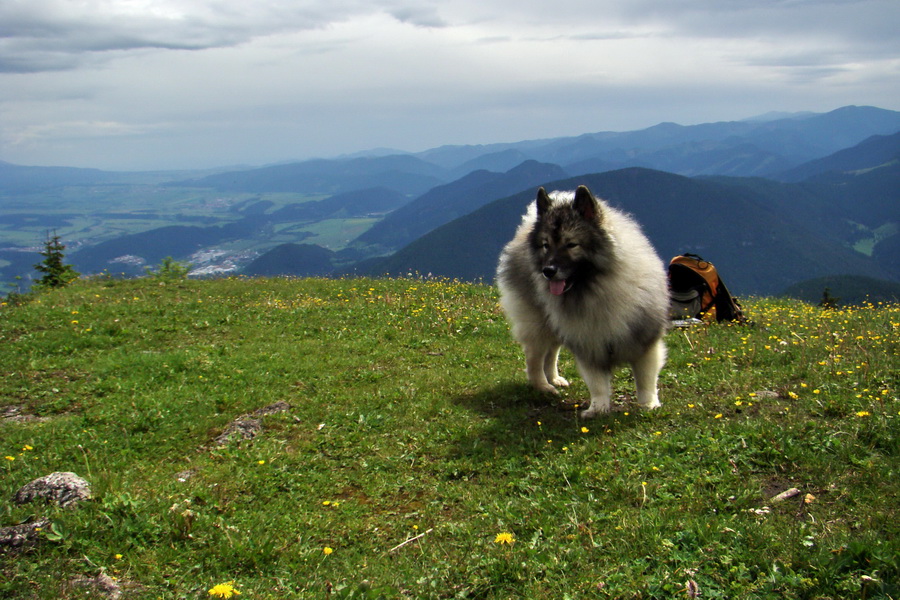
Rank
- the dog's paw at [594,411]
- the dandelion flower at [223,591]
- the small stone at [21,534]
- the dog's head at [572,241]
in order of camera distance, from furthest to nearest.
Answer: the dog's paw at [594,411] < the dog's head at [572,241] < the small stone at [21,534] < the dandelion flower at [223,591]

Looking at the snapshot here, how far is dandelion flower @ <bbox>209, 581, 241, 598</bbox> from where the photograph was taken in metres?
4.41

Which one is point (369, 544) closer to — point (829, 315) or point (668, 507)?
point (668, 507)

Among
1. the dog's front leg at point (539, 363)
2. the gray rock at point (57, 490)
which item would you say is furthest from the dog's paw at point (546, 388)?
the gray rock at point (57, 490)

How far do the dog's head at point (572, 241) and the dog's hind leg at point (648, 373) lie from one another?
4.73 feet

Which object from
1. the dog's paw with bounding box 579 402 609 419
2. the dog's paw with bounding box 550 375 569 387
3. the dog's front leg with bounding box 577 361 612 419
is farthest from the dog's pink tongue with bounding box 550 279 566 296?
the dog's paw with bounding box 550 375 569 387

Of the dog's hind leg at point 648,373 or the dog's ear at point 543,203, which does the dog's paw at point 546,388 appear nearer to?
the dog's hind leg at point 648,373

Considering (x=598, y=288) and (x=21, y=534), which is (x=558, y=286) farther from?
(x=21, y=534)

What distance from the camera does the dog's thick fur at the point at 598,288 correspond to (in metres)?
7.77

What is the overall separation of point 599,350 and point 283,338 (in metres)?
8.44

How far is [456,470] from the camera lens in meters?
6.97

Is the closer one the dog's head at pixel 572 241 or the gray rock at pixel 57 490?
the gray rock at pixel 57 490

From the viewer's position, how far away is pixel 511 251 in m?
9.15

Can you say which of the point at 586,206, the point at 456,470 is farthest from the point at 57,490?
the point at 586,206

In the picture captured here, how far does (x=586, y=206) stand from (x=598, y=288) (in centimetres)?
113
